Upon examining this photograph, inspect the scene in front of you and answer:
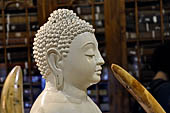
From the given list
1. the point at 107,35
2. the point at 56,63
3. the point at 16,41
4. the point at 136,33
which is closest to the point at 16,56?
the point at 16,41

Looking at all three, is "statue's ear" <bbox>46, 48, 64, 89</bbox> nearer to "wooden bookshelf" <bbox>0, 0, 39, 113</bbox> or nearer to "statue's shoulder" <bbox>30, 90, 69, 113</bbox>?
"statue's shoulder" <bbox>30, 90, 69, 113</bbox>

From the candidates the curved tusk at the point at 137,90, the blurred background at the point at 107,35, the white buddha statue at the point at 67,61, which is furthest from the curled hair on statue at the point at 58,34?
the blurred background at the point at 107,35

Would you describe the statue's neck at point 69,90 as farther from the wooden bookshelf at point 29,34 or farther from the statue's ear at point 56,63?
the wooden bookshelf at point 29,34

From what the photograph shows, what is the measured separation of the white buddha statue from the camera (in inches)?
43.7

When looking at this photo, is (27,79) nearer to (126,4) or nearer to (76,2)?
(76,2)

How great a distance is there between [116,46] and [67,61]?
Answer: 4.61 feet

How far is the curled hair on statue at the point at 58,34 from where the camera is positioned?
3.65 ft

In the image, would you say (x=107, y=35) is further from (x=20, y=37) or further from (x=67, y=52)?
(x=67, y=52)

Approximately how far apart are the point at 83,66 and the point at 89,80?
0.05 meters

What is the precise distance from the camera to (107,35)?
249 centimetres

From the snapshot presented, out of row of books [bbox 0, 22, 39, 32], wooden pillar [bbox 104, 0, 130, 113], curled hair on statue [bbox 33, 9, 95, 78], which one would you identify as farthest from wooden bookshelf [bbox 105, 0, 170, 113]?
curled hair on statue [bbox 33, 9, 95, 78]

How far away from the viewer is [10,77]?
116 cm

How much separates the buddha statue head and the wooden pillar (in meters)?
1.35

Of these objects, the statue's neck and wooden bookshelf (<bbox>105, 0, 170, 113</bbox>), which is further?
wooden bookshelf (<bbox>105, 0, 170, 113</bbox>)
